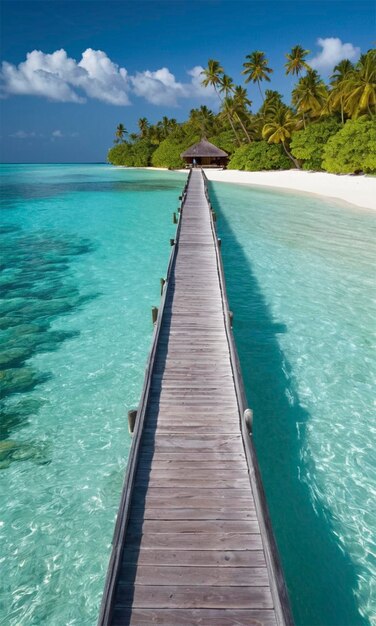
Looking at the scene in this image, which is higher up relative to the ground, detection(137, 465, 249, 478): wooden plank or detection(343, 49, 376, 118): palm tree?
detection(343, 49, 376, 118): palm tree

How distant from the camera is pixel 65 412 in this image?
8711mm

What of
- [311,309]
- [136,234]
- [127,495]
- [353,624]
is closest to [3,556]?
[127,495]

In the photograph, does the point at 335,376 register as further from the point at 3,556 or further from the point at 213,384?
the point at 3,556

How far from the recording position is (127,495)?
187 inches

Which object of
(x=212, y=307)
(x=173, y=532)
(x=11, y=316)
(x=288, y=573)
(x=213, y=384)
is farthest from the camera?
(x=11, y=316)

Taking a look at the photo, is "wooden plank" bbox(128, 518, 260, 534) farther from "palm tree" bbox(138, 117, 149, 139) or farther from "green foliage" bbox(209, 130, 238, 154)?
"palm tree" bbox(138, 117, 149, 139)

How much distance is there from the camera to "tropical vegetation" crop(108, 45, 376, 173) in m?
40.2

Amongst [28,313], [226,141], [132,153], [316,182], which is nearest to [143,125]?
[132,153]

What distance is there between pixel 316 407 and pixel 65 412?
597cm

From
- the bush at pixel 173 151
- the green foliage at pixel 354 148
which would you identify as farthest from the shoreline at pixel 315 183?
the bush at pixel 173 151

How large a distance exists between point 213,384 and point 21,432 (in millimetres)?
4385

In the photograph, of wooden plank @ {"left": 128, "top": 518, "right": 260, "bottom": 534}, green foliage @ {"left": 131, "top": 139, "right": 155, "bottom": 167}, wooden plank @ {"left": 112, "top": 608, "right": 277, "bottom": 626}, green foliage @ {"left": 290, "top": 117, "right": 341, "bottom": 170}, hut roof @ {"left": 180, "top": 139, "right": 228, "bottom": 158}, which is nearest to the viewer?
wooden plank @ {"left": 112, "top": 608, "right": 277, "bottom": 626}

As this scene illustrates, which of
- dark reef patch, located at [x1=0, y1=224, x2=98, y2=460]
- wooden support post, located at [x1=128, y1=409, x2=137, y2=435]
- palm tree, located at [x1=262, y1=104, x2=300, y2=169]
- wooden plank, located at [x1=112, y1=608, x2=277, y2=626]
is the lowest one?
dark reef patch, located at [x1=0, y1=224, x2=98, y2=460]

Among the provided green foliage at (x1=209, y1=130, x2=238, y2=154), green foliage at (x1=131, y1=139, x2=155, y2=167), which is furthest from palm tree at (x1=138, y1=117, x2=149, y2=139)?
green foliage at (x1=209, y1=130, x2=238, y2=154)
